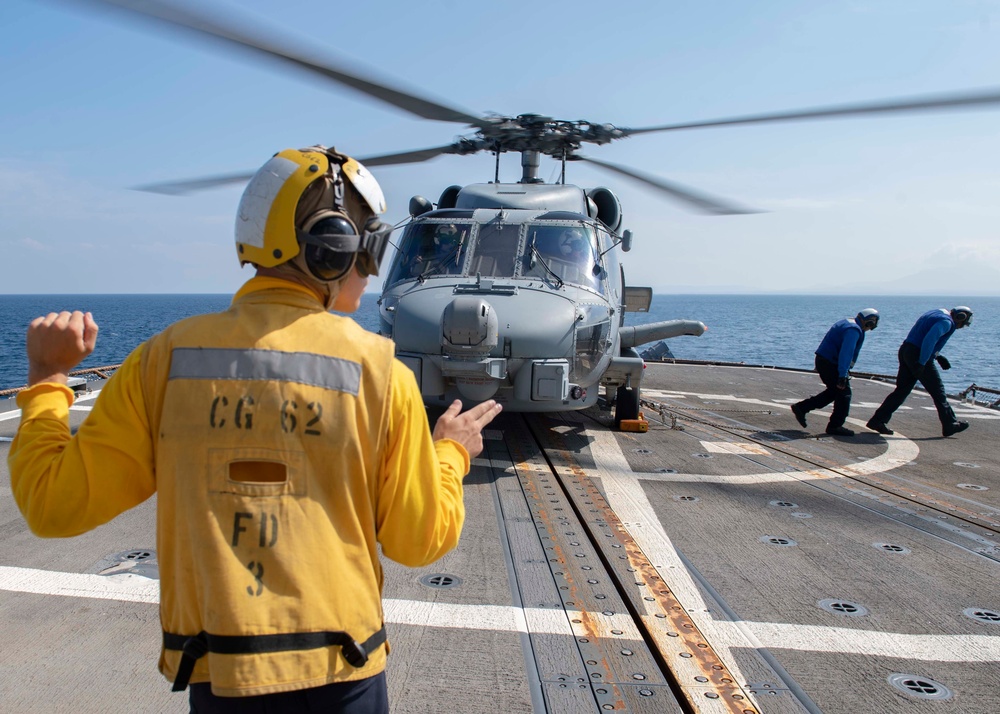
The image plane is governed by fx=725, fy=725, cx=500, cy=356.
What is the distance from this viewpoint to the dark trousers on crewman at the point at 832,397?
8984 mm

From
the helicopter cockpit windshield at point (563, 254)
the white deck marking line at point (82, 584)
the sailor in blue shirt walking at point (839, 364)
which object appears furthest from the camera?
the sailor in blue shirt walking at point (839, 364)

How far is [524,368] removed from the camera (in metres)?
6.41

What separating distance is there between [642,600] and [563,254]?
15.1 feet

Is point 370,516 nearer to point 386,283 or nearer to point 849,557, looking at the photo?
point 849,557

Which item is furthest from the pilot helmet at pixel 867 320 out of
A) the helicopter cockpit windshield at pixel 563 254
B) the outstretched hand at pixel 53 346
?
the outstretched hand at pixel 53 346

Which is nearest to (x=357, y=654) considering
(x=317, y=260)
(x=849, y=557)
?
(x=317, y=260)

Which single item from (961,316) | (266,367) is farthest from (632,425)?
(266,367)

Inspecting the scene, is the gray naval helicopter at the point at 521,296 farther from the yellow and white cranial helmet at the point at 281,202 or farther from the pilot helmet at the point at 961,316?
the yellow and white cranial helmet at the point at 281,202

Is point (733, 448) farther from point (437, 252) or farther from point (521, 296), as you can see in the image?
point (437, 252)

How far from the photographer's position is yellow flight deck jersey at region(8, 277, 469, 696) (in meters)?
1.38

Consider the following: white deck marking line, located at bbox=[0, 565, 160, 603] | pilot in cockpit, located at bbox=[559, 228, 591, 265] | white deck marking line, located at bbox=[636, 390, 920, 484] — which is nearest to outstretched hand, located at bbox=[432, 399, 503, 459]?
white deck marking line, located at bbox=[0, 565, 160, 603]

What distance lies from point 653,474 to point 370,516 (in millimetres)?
5299

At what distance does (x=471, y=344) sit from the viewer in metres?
6.09

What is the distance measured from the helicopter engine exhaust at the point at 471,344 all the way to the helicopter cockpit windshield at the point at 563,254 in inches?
56.3
